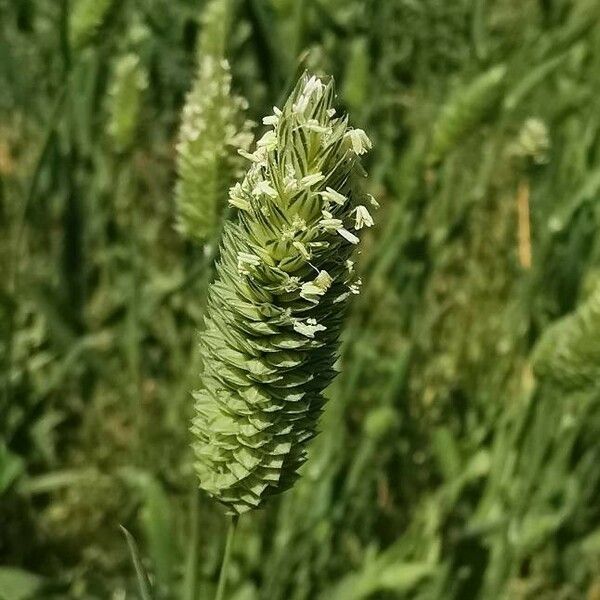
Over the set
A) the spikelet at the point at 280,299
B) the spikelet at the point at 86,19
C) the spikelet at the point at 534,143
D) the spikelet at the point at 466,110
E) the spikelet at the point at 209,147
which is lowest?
the spikelet at the point at 280,299

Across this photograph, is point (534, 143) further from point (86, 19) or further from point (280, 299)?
point (280, 299)

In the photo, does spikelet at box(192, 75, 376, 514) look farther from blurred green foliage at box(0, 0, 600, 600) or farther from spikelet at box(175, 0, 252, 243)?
blurred green foliage at box(0, 0, 600, 600)

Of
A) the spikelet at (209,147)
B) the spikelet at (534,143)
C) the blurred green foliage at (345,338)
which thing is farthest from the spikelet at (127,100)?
the spikelet at (534,143)

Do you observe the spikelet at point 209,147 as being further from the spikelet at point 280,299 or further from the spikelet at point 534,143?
the spikelet at point 534,143

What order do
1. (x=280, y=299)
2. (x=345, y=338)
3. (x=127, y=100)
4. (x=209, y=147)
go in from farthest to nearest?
(x=345, y=338)
(x=127, y=100)
(x=209, y=147)
(x=280, y=299)

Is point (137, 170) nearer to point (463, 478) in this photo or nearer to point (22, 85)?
point (22, 85)

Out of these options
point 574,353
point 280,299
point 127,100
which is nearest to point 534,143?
point 574,353

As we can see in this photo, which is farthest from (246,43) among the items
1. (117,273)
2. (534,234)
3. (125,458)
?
(125,458)
